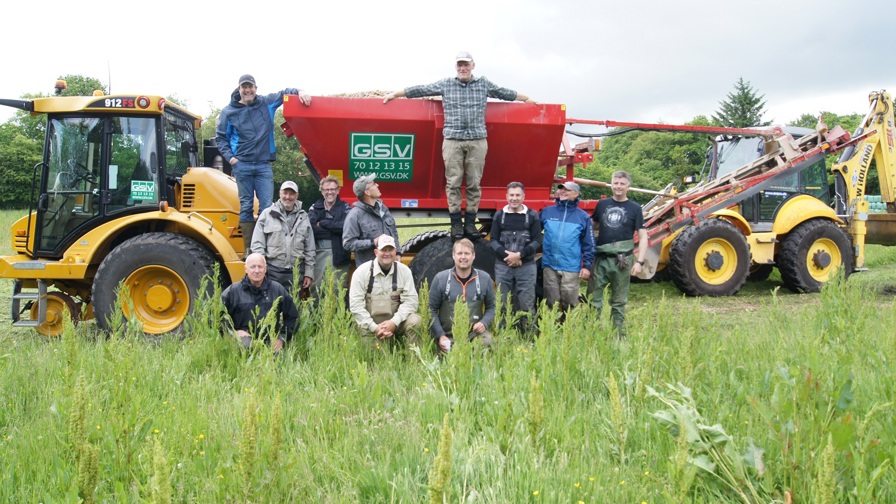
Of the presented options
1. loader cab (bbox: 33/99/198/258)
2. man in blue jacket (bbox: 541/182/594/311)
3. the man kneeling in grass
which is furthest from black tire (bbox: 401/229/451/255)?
loader cab (bbox: 33/99/198/258)

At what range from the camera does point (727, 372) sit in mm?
4398

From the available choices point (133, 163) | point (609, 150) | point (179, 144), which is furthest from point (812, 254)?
point (609, 150)

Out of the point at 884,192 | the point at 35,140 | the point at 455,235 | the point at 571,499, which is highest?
the point at 35,140

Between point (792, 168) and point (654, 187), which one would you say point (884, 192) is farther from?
point (654, 187)

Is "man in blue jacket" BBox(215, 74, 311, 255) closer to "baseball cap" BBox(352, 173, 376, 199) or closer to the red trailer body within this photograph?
the red trailer body

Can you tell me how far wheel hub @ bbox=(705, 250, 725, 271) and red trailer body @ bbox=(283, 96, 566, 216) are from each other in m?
3.24

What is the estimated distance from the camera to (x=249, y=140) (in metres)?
6.50

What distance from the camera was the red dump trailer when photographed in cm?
664

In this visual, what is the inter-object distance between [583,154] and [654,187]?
38403 mm

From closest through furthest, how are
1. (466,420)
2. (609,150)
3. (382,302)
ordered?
(466,420), (382,302), (609,150)

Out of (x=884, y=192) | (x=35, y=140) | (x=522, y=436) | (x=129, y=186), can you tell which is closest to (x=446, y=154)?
(x=129, y=186)

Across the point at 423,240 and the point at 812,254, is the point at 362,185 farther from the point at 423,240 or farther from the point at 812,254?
the point at 812,254

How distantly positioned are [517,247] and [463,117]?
4.33ft

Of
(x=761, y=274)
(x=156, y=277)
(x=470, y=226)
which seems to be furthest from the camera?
(x=761, y=274)
